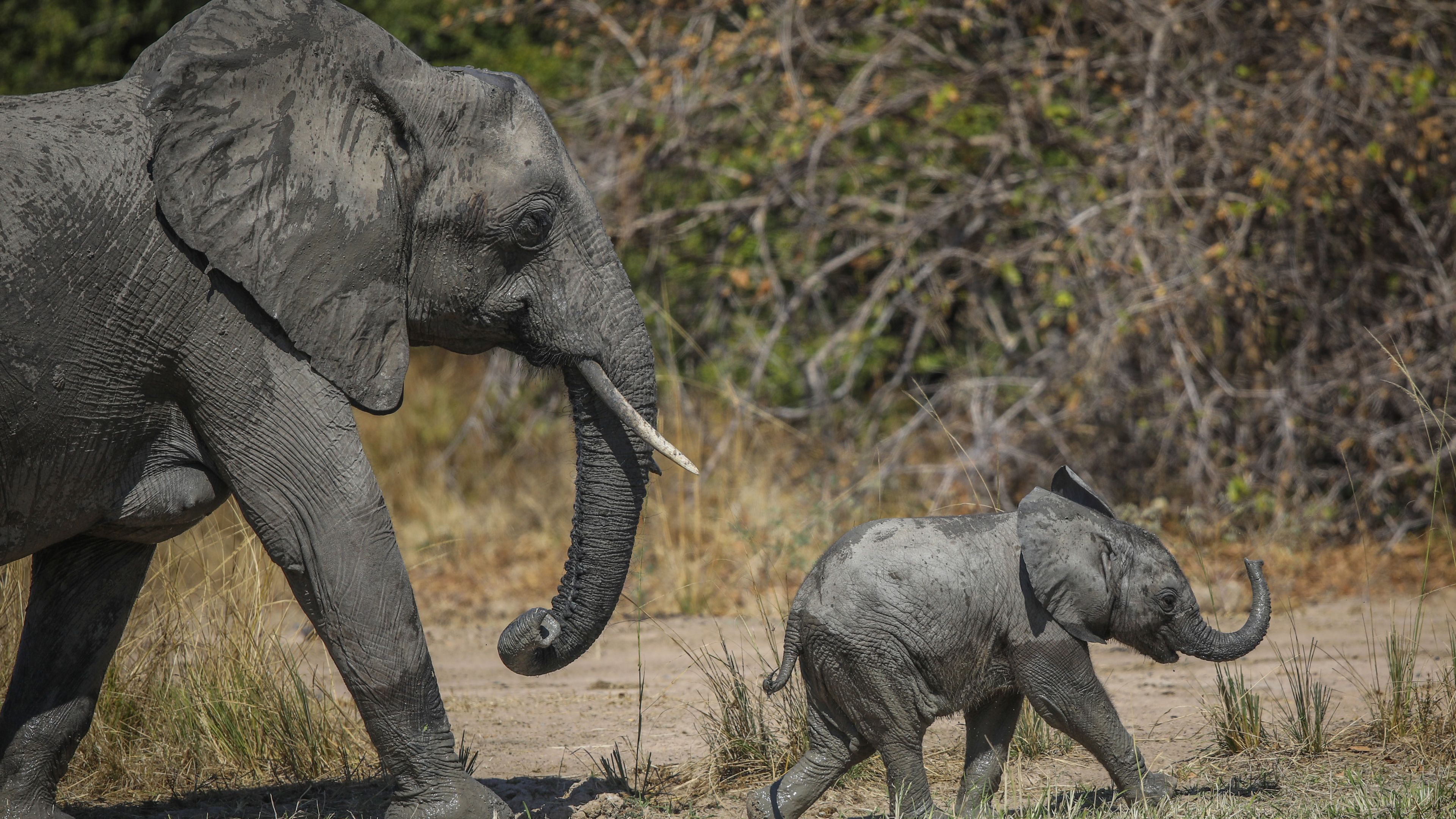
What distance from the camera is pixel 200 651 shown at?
542 centimetres

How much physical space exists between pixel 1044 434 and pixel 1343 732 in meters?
4.41

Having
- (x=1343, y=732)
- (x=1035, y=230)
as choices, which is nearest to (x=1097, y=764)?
(x=1343, y=732)

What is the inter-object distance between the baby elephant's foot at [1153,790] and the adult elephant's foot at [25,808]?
326 centimetres

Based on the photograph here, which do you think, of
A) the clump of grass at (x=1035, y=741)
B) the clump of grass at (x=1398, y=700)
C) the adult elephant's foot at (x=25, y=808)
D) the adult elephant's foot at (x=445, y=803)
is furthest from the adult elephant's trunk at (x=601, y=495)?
the clump of grass at (x=1398, y=700)

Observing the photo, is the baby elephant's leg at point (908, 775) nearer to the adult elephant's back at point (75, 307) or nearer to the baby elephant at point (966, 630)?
the baby elephant at point (966, 630)

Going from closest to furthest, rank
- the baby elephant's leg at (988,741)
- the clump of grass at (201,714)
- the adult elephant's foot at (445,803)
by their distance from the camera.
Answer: the adult elephant's foot at (445,803)
the baby elephant's leg at (988,741)
the clump of grass at (201,714)

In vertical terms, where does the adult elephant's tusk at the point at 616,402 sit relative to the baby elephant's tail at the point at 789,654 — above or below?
above

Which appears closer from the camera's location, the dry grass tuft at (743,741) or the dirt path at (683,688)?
the dry grass tuft at (743,741)

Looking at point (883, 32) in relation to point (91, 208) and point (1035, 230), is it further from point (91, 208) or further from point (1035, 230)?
point (91, 208)

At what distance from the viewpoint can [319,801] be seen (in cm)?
495

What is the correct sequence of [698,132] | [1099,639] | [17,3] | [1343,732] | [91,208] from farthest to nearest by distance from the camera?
1. [17,3]
2. [698,132]
3. [1343,732]
4. [1099,639]
5. [91,208]

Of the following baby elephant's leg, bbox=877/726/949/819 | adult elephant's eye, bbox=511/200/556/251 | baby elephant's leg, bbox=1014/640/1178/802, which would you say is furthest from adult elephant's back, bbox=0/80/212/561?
baby elephant's leg, bbox=1014/640/1178/802

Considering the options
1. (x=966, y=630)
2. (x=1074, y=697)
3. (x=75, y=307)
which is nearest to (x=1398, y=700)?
(x=1074, y=697)

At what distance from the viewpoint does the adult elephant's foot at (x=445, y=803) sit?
13.2 feet
